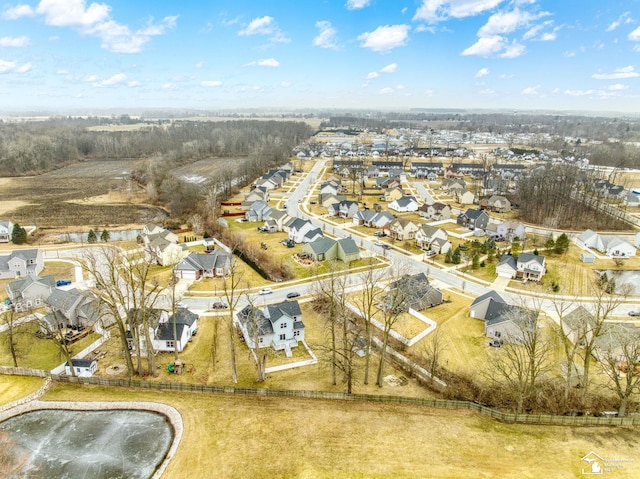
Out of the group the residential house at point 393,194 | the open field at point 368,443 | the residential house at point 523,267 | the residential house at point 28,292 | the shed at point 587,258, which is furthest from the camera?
the residential house at point 393,194

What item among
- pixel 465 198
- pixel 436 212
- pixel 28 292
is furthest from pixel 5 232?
pixel 465 198

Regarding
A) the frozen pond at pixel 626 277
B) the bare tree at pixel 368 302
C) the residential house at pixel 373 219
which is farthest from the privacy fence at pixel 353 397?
the residential house at pixel 373 219

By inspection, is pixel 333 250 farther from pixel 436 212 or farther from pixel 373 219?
pixel 436 212

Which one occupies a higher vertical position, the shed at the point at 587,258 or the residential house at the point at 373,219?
the residential house at the point at 373,219

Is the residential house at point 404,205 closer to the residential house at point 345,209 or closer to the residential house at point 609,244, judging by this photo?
the residential house at point 345,209

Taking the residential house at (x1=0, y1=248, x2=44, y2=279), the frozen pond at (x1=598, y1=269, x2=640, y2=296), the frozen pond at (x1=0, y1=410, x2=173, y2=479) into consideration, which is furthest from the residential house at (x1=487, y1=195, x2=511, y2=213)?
the residential house at (x1=0, y1=248, x2=44, y2=279)

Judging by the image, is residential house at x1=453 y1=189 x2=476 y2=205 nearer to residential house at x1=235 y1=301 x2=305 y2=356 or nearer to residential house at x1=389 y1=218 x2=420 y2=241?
residential house at x1=389 y1=218 x2=420 y2=241
